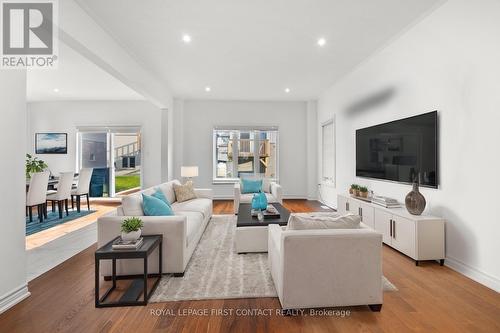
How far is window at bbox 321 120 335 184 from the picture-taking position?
6180 mm

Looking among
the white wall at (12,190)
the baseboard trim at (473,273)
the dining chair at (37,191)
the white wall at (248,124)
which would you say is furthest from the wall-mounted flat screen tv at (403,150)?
the dining chair at (37,191)

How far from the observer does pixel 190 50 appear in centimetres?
403

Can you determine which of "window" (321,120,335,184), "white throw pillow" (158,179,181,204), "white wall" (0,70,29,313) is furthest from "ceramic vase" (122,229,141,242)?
"window" (321,120,335,184)

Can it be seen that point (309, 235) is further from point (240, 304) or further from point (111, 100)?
point (111, 100)

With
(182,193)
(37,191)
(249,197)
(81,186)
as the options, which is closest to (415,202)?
(249,197)

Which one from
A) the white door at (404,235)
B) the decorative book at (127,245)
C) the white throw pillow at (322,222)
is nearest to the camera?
the white throw pillow at (322,222)

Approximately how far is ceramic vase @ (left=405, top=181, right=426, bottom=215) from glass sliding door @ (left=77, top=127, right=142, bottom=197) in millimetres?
6816

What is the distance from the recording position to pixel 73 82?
5.69 metres

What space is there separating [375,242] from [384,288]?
0.77m

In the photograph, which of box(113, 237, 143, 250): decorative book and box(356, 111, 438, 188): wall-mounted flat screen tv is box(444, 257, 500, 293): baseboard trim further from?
box(113, 237, 143, 250): decorative book

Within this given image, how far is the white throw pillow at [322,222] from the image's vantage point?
6.43ft

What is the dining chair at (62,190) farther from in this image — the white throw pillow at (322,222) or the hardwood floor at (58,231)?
the white throw pillow at (322,222)

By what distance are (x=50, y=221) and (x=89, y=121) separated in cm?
369

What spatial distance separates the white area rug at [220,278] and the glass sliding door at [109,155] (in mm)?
5177
